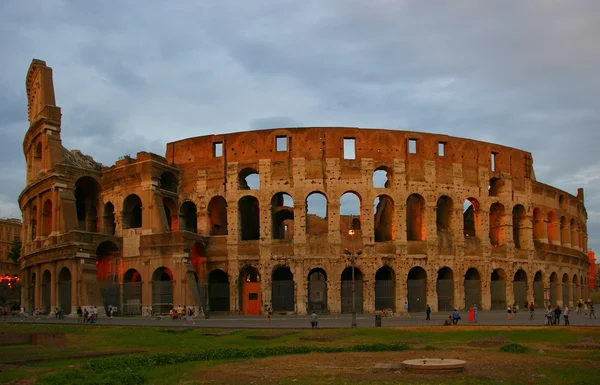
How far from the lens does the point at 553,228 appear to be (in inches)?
2087

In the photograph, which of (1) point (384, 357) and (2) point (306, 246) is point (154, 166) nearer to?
(2) point (306, 246)

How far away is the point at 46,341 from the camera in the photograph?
79.0 ft

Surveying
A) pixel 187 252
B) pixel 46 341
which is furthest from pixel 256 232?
pixel 46 341

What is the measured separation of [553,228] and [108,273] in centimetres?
3433

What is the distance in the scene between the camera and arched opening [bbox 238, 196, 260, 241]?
47.2 meters

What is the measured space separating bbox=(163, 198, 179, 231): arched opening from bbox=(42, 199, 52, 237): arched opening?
808 cm

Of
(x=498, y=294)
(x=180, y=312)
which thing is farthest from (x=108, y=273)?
(x=498, y=294)

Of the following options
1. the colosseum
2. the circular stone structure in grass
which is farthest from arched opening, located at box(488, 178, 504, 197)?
the circular stone structure in grass

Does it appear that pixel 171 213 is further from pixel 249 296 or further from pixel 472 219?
pixel 472 219

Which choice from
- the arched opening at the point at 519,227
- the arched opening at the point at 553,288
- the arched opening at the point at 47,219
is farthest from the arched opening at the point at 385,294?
the arched opening at the point at 47,219

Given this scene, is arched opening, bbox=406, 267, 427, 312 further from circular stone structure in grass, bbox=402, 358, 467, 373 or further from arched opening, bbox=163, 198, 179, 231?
circular stone structure in grass, bbox=402, 358, 467, 373

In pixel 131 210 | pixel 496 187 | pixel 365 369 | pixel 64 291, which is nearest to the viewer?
pixel 365 369

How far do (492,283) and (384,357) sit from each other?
28669mm

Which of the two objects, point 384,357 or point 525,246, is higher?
point 525,246
